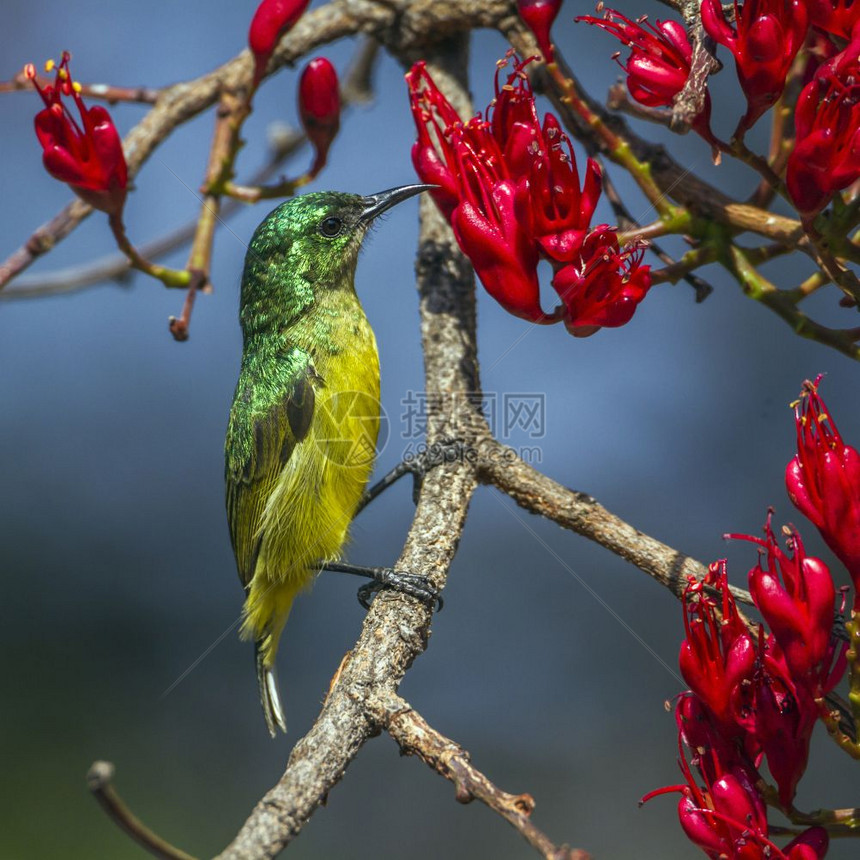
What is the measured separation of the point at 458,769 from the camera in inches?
67.4

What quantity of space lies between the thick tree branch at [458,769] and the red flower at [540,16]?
181 centimetres

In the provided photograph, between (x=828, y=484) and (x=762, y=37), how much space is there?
0.94 metres

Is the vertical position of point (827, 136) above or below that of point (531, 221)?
above

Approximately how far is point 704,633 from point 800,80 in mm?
1558

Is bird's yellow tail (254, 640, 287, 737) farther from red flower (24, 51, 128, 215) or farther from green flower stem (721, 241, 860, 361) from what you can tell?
green flower stem (721, 241, 860, 361)

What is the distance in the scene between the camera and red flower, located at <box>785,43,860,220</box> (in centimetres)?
202

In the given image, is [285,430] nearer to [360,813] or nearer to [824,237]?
[824,237]

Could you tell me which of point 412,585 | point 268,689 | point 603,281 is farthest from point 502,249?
point 268,689

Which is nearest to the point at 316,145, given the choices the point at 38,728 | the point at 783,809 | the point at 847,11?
the point at 847,11

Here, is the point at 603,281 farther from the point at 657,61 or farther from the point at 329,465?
the point at 329,465

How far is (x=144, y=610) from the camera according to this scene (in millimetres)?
5914

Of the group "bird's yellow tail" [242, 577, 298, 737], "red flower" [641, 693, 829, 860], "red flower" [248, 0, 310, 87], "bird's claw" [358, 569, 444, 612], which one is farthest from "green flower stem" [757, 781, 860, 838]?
"red flower" [248, 0, 310, 87]

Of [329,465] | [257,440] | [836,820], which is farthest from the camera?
[257,440]

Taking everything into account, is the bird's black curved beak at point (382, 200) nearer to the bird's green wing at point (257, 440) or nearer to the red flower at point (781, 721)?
the bird's green wing at point (257, 440)
